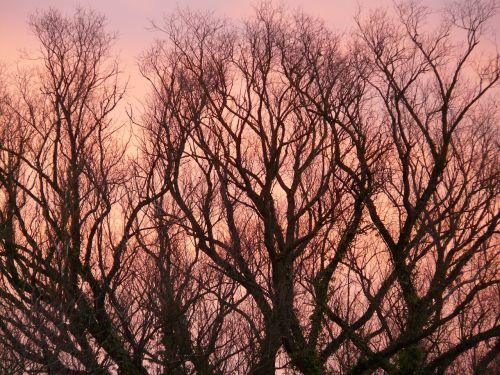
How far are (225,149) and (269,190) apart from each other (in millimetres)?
1665

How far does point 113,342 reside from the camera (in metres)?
15.7

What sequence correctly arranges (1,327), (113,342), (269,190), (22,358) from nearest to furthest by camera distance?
(22,358)
(1,327)
(113,342)
(269,190)

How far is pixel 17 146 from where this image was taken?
18734 millimetres

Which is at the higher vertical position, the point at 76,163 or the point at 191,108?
the point at 191,108

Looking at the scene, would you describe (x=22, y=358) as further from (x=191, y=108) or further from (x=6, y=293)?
(x=191, y=108)

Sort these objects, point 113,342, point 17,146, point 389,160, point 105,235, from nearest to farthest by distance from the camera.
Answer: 1. point 113,342
2. point 105,235
3. point 17,146
4. point 389,160

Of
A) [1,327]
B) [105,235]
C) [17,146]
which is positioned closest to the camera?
[1,327]

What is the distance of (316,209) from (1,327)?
1043 centimetres

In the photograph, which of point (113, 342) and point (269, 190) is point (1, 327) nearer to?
point (113, 342)

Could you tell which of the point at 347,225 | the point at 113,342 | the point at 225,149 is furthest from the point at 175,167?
the point at 113,342

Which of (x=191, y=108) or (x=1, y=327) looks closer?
(x=1, y=327)

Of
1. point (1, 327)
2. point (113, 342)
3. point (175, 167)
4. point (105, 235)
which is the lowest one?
point (1, 327)

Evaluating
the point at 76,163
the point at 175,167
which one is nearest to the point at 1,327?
the point at 76,163

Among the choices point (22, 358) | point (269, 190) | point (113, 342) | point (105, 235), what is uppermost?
point (269, 190)
